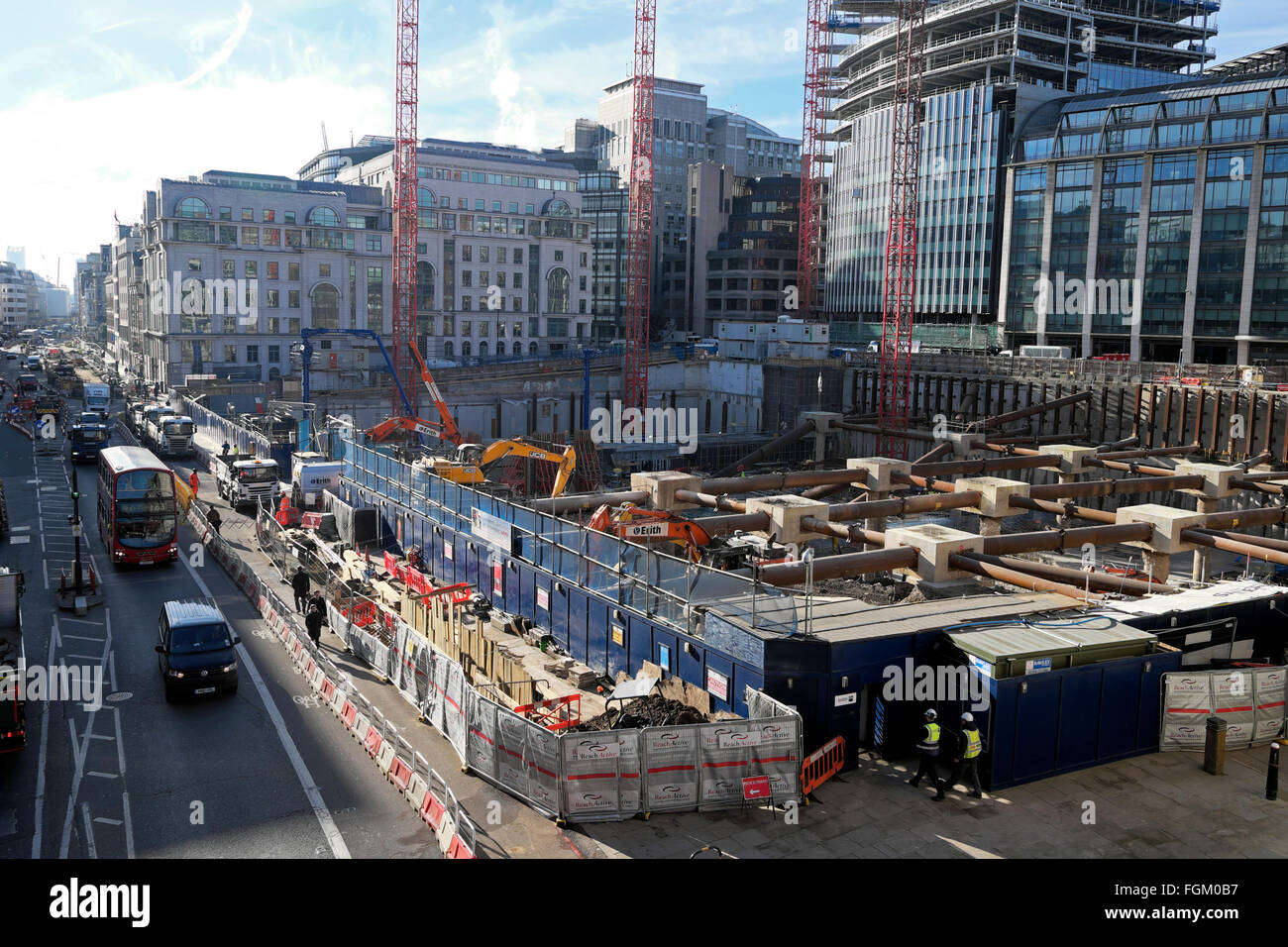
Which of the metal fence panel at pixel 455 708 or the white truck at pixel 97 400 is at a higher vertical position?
the white truck at pixel 97 400

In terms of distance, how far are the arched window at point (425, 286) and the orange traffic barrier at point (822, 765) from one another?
10430 cm

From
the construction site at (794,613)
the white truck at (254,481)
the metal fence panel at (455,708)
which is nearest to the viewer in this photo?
the construction site at (794,613)

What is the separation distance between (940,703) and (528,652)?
35.6 feet

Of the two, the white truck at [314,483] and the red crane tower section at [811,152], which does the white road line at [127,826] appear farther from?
the red crane tower section at [811,152]

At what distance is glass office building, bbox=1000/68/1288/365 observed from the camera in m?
81.4

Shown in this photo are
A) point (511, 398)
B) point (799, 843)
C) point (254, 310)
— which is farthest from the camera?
point (254, 310)

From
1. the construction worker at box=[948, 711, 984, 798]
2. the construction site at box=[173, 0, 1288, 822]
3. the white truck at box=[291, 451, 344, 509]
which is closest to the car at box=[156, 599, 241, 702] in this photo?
the construction site at box=[173, 0, 1288, 822]

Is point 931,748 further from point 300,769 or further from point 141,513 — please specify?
point 141,513

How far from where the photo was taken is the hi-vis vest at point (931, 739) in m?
17.5

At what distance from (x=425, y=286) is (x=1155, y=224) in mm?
76821

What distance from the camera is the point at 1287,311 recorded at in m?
80.6

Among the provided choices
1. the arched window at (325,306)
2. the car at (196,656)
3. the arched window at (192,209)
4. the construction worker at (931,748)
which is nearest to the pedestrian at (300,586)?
the car at (196,656)
